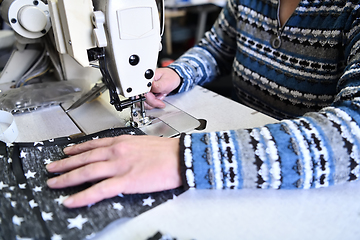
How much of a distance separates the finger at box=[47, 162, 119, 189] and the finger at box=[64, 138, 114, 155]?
0.08 meters

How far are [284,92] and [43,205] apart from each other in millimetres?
770

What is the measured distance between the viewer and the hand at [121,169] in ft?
1.69

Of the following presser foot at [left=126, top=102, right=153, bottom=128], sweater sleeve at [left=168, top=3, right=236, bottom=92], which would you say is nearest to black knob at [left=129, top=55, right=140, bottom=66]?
presser foot at [left=126, top=102, right=153, bottom=128]

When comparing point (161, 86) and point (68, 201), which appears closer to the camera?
point (68, 201)

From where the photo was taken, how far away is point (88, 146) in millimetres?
625

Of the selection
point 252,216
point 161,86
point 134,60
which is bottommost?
point 252,216

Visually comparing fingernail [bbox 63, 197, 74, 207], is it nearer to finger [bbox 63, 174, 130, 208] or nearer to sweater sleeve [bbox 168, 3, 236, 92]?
finger [bbox 63, 174, 130, 208]

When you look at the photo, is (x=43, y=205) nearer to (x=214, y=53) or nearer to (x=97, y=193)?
(x=97, y=193)

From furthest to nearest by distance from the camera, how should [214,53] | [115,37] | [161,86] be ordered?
[214,53]
[161,86]
[115,37]

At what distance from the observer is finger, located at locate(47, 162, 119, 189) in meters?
0.54

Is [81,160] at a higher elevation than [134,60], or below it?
below

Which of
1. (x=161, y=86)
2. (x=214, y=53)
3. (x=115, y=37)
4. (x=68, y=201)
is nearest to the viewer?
(x=68, y=201)

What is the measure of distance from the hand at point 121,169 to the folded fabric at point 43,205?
0.02 m

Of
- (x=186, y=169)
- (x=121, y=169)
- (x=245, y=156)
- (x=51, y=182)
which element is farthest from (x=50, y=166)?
(x=245, y=156)
